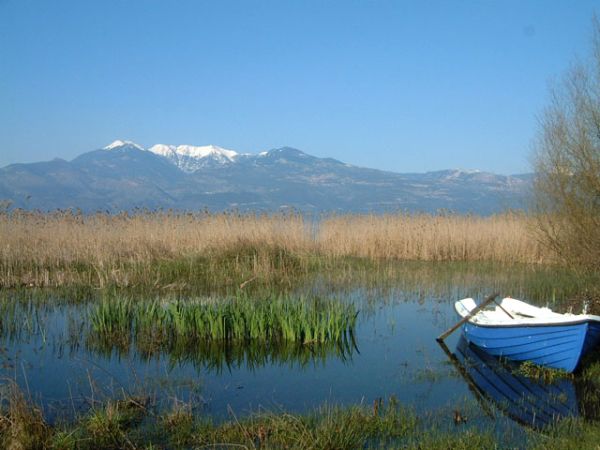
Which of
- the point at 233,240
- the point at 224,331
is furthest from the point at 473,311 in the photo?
the point at 233,240

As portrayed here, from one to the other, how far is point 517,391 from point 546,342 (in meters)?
0.72

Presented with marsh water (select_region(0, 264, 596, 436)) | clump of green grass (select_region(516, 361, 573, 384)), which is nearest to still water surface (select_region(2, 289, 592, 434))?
marsh water (select_region(0, 264, 596, 436))

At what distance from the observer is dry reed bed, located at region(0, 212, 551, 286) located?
1404 centimetres

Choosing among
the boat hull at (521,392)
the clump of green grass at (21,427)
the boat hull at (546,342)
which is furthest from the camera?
the boat hull at (546,342)

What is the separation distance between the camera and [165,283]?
1298 centimetres

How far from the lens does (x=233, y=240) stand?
15875mm

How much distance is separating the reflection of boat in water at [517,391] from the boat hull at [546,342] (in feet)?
0.69

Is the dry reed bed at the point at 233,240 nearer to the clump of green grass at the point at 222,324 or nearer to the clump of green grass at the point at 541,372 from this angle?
the clump of green grass at the point at 222,324

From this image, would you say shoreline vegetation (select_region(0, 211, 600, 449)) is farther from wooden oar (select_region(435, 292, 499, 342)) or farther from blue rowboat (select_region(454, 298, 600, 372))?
wooden oar (select_region(435, 292, 499, 342))

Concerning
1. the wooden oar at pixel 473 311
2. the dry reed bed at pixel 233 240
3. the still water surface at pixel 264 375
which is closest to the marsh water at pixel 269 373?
the still water surface at pixel 264 375

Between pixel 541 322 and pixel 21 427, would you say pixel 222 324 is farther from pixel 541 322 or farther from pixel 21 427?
pixel 541 322

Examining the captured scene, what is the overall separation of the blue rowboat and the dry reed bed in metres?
6.91

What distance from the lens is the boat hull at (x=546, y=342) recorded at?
6.70m

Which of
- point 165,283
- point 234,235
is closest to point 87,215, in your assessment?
point 234,235
